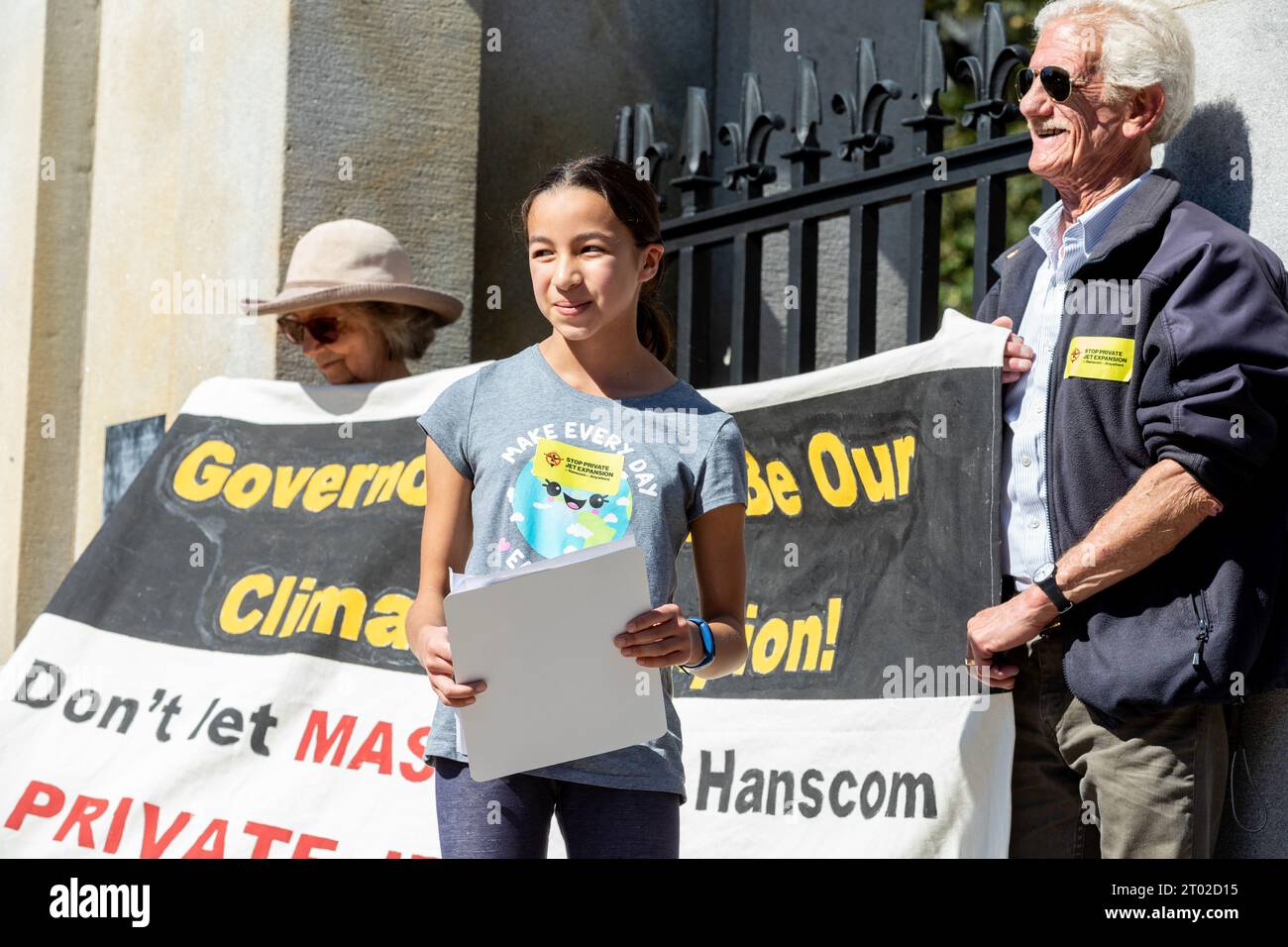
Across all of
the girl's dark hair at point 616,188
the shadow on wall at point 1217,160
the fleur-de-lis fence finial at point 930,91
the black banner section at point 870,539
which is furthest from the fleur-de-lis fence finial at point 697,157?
the girl's dark hair at point 616,188

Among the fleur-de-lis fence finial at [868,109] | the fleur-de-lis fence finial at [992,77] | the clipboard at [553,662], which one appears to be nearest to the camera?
the clipboard at [553,662]

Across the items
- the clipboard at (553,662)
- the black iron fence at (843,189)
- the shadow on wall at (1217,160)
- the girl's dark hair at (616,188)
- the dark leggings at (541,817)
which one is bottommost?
the dark leggings at (541,817)

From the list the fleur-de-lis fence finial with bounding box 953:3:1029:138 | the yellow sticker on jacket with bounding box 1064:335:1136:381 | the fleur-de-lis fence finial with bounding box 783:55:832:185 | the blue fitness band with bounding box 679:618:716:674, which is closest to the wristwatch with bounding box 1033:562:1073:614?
the yellow sticker on jacket with bounding box 1064:335:1136:381

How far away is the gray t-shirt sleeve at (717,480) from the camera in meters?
2.85

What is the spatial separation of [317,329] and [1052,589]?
2759 millimetres

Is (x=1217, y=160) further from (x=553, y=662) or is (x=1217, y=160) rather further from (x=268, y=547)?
(x=268, y=547)

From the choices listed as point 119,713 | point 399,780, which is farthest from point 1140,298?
point 119,713

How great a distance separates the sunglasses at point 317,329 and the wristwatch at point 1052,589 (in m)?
2.68

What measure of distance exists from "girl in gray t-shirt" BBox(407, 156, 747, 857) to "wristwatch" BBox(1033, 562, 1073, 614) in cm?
83

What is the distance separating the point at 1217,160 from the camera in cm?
391

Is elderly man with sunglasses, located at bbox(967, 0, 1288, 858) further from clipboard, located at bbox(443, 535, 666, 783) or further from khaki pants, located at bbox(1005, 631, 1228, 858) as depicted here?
clipboard, located at bbox(443, 535, 666, 783)

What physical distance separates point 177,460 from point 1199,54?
3.30 meters

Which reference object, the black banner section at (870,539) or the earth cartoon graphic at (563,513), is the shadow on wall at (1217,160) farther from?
the earth cartoon graphic at (563,513)
